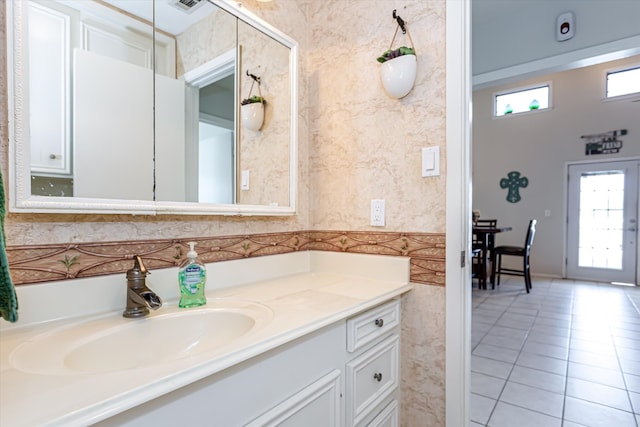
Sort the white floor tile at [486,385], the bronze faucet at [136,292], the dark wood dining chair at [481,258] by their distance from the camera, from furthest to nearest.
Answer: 1. the dark wood dining chair at [481,258]
2. the white floor tile at [486,385]
3. the bronze faucet at [136,292]

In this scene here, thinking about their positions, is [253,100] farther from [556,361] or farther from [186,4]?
[556,361]

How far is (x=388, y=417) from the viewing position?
1295mm

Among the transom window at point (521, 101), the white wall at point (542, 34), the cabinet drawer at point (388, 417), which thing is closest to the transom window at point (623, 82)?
the transom window at point (521, 101)

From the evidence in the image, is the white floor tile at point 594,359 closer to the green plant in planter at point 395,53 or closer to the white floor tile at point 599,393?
the white floor tile at point 599,393

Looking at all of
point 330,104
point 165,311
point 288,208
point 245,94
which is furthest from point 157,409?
point 330,104

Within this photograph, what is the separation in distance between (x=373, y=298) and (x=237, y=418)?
594 millimetres

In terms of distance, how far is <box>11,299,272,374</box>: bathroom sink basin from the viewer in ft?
2.25

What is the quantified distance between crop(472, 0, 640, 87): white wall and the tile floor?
2317mm

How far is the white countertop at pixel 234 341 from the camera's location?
0.49 meters

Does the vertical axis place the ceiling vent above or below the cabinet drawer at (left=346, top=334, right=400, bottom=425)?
above

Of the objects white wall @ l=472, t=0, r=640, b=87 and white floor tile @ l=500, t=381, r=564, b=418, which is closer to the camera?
white floor tile @ l=500, t=381, r=564, b=418

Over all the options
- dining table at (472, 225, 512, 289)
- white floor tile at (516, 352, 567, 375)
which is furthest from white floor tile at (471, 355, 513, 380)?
dining table at (472, 225, 512, 289)

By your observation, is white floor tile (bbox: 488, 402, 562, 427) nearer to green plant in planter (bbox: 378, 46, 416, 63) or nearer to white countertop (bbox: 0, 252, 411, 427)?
white countertop (bbox: 0, 252, 411, 427)

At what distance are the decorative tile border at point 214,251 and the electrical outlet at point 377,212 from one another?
0.05m
